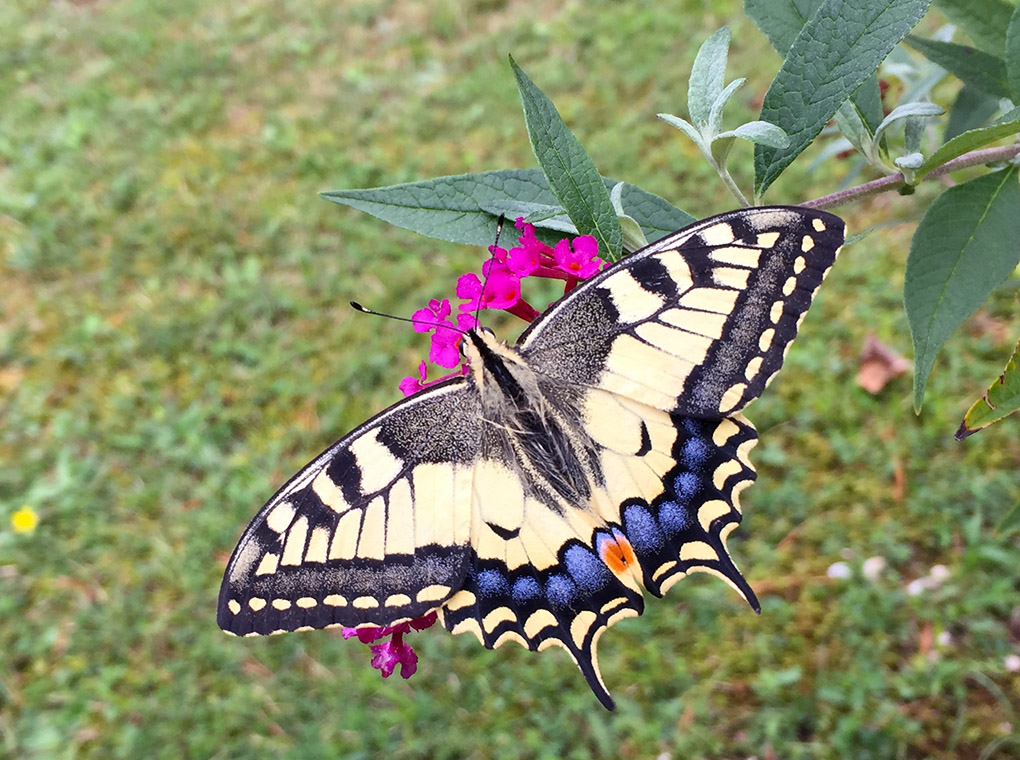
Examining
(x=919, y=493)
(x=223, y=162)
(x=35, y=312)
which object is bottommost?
(x=919, y=493)

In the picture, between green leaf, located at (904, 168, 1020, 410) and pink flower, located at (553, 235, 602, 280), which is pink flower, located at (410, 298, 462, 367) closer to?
pink flower, located at (553, 235, 602, 280)

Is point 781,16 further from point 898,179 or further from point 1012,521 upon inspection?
point 1012,521

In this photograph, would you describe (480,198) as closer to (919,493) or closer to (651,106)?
(919,493)

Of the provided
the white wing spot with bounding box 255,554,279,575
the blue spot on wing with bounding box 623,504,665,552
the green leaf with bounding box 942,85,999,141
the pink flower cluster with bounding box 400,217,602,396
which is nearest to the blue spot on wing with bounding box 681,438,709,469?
the blue spot on wing with bounding box 623,504,665,552

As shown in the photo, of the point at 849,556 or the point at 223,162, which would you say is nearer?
the point at 849,556

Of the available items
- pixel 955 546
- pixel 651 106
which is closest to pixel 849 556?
pixel 955 546
